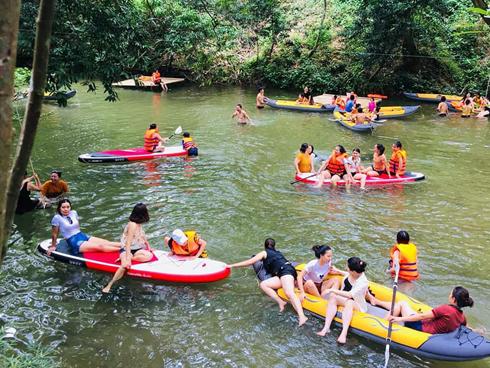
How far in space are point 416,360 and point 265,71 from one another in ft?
75.4

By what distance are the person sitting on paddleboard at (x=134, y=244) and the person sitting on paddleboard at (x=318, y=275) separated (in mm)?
2477

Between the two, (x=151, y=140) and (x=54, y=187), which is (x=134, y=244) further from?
(x=151, y=140)

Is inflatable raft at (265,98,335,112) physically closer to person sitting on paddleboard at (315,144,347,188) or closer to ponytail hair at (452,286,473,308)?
person sitting on paddleboard at (315,144,347,188)

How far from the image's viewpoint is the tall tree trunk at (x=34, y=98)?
182 cm

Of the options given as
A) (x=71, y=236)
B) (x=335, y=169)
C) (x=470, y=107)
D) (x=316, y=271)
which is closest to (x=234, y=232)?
(x=316, y=271)

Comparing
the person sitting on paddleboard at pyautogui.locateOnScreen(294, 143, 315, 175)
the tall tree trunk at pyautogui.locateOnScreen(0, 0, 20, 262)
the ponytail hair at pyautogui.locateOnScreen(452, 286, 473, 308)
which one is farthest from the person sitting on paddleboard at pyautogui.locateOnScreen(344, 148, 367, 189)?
the tall tree trunk at pyautogui.locateOnScreen(0, 0, 20, 262)

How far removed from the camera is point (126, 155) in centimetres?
1335

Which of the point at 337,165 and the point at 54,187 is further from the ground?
the point at 337,165

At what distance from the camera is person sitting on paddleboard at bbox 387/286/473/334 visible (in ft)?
17.7

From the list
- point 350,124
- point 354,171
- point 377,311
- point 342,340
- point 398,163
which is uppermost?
point 350,124

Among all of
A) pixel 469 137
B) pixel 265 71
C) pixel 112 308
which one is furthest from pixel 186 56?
pixel 112 308

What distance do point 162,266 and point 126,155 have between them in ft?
22.4

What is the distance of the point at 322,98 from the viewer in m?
23.0

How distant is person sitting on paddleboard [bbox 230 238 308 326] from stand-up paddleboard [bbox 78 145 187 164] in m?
7.19
